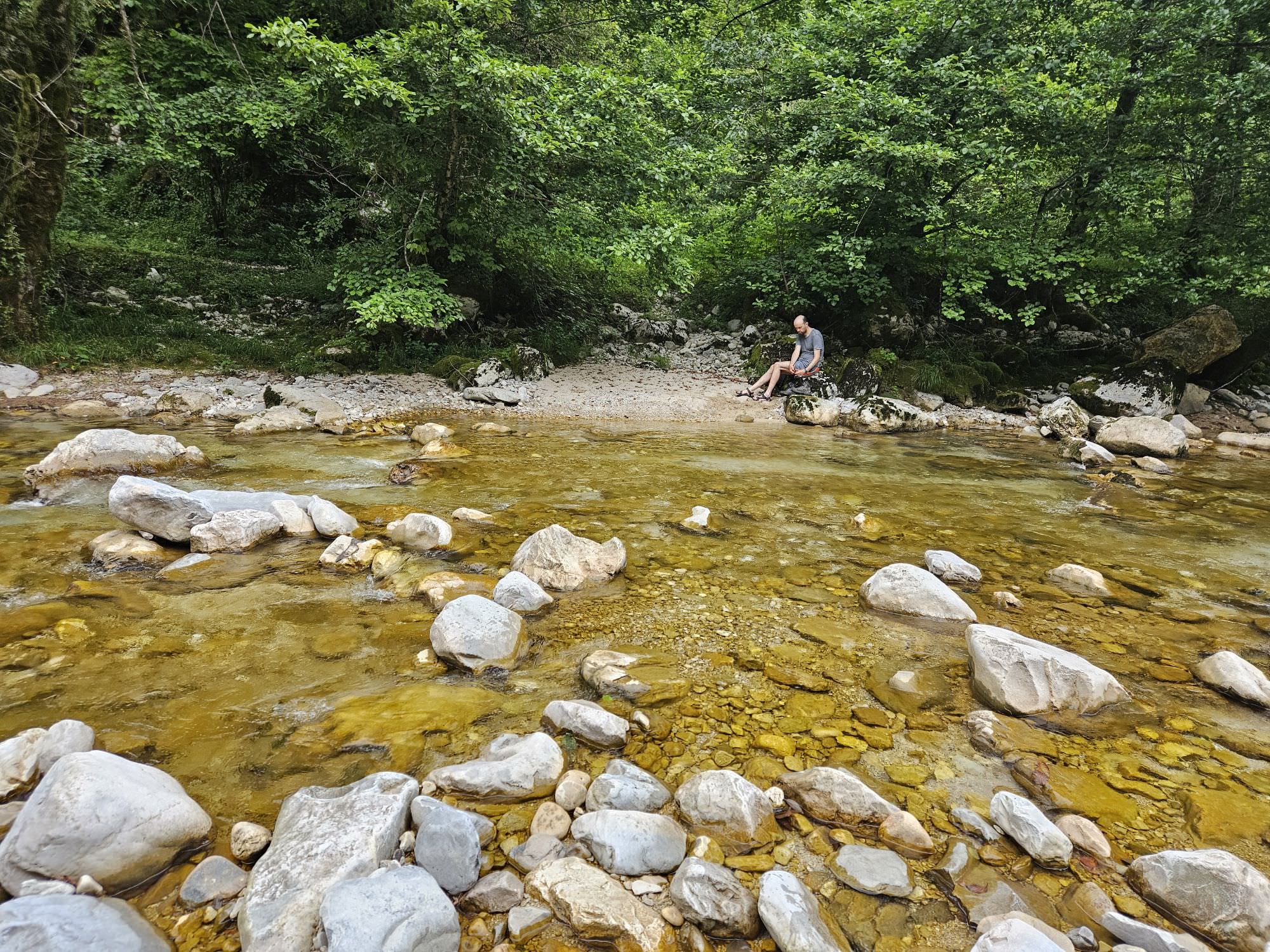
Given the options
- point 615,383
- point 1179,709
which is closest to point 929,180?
point 615,383

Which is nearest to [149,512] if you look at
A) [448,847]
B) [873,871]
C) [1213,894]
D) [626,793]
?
[448,847]

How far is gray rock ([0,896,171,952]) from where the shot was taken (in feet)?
4.58

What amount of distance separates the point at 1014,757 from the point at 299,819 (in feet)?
8.86

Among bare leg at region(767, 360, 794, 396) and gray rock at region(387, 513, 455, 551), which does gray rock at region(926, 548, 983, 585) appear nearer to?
gray rock at region(387, 513, 455, 551)

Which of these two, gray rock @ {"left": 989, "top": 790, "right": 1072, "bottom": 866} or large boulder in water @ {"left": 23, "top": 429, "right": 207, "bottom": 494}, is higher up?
gray rock @ {"left": 989, "top": 790, "right": 1072, "bottom": 866}

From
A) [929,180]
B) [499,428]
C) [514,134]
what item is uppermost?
[929,180]

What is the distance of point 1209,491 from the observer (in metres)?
7.25

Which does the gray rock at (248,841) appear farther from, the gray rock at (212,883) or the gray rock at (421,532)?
the gray rock at (421,532)

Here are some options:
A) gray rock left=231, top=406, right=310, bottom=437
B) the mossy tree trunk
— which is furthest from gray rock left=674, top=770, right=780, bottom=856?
the mossy tree trunk

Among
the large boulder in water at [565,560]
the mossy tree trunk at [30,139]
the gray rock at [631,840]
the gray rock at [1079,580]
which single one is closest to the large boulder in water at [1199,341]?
the gray rock at [1079,580]

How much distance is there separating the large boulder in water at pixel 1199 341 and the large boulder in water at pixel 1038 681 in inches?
524

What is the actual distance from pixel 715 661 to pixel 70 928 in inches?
97.6

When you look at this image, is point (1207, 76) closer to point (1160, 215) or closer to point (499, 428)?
point (1160, 215)

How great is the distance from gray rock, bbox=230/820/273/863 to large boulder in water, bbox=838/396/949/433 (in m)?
10.4
